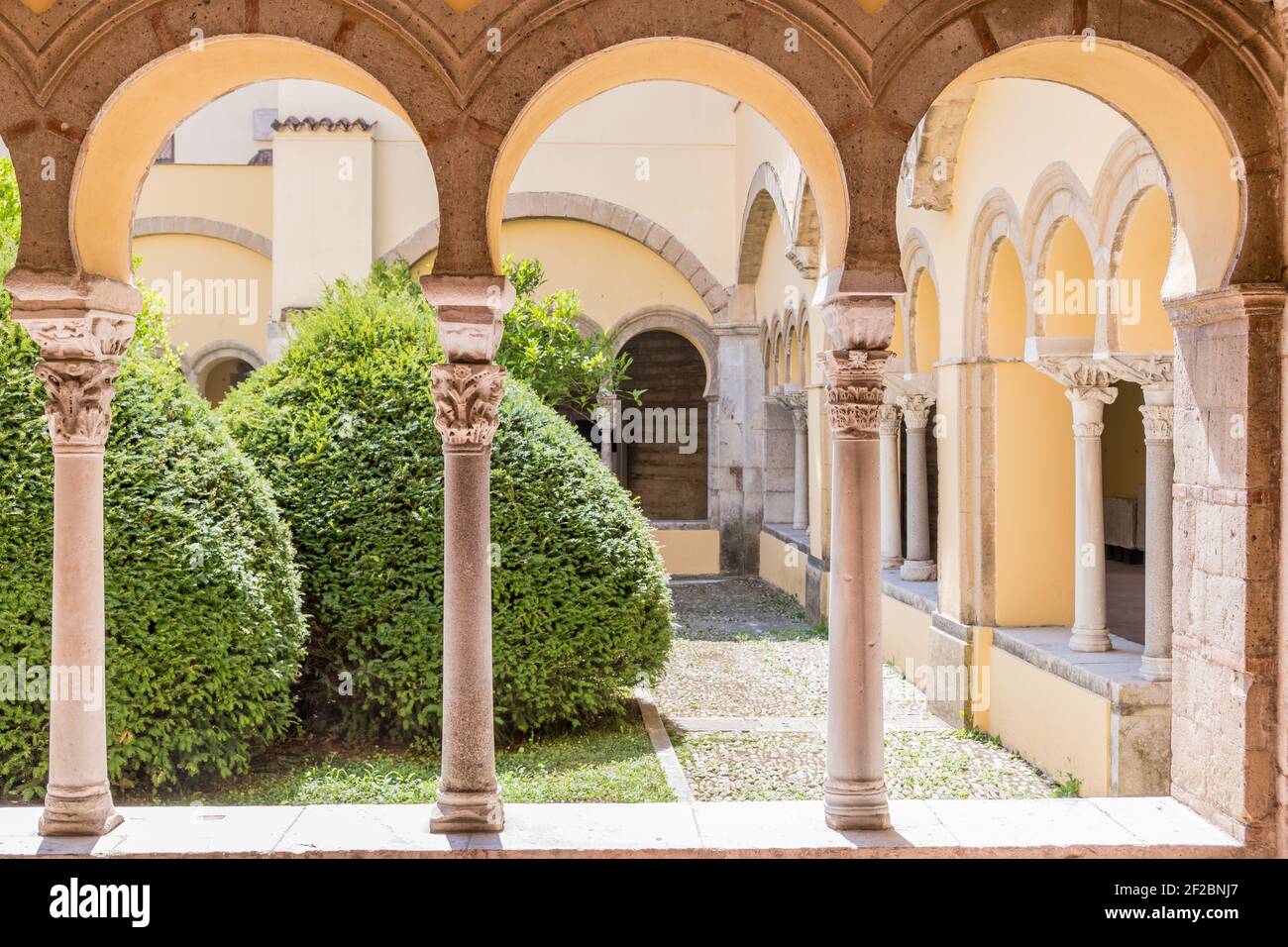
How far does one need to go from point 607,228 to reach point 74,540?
38.4 feet

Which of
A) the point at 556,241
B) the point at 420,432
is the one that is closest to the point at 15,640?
the point at 420,432

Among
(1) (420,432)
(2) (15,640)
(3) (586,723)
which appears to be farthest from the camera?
(3) (586,723)

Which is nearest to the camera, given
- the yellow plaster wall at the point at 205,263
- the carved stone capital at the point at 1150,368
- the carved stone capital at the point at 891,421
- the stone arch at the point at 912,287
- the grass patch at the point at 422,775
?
the grass patch at the point at 422,775

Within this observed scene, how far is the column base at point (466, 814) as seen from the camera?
4207 millimetres

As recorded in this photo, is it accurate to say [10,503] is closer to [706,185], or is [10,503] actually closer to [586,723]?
[586,723]

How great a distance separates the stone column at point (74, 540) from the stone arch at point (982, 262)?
5.43 metres

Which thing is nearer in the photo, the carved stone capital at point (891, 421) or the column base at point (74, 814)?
the column base at point (74, 814)

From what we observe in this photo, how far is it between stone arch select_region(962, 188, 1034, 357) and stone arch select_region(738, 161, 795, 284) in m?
4.58

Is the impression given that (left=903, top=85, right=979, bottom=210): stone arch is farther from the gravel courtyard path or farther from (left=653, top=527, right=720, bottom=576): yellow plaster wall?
(left=653, top=527, right=720, bottom=576): yellow plaster wall

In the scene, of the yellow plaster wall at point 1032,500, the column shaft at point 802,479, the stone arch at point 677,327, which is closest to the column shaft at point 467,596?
the yellow plaster wall at point 1032,500

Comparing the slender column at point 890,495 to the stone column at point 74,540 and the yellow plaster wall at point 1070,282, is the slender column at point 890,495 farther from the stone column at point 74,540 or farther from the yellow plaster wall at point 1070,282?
the stone column at point 74,540

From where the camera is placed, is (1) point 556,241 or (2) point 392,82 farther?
(1) point 556,241

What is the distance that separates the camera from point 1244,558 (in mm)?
4199

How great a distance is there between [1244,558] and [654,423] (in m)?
14.5
